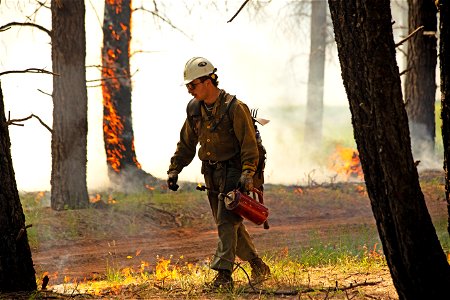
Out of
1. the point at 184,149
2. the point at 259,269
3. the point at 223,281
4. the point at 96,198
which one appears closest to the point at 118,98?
the point at 96,198

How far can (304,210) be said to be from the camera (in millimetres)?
14430

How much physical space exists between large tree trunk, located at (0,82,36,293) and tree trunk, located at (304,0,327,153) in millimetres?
18272

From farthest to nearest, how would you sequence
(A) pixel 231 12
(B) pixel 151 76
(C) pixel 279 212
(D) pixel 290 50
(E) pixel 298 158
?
1. (D) pixel 290 50
2. (A) pixel 231 12
3. (B) pixel 151 76
4. (E) pixel 298 158
5. (C) pixel 279 212

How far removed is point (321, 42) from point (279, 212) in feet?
40.5

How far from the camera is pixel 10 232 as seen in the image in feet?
21.7

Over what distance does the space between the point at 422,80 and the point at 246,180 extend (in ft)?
35.1

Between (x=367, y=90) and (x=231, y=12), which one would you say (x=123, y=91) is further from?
(x=231, y=12)

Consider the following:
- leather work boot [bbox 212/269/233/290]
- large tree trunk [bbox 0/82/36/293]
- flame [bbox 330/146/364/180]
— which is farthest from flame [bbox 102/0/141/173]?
large tree trunk [bbox 0/82/36/293]

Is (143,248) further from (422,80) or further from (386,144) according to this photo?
(422,80)

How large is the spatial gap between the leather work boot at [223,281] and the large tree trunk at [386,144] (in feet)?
7.04

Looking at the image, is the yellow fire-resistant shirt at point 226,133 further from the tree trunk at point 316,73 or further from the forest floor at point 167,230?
the tree trunk at point 316,73

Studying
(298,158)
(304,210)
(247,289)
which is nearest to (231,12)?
(298,158)

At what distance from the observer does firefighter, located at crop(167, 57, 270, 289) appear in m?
7.02

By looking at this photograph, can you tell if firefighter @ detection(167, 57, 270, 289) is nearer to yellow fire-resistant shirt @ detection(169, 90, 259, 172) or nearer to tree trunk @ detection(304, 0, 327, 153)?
yellow fire-resistant shirt @ detection(169, 90, 259, 172)
